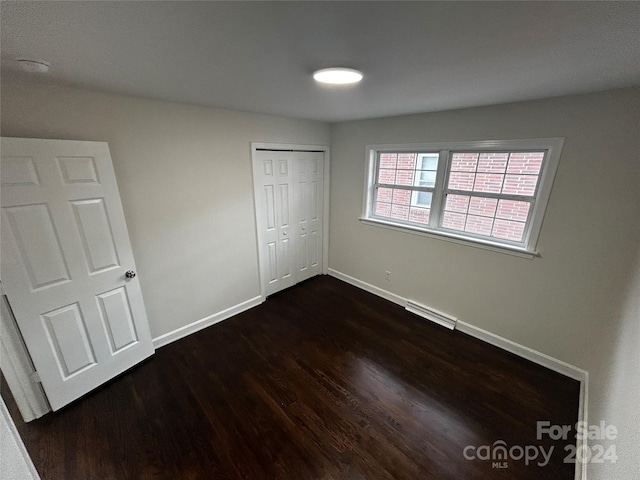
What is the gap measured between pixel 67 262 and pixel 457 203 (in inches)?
141

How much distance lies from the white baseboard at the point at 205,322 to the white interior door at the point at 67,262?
364 millimetres

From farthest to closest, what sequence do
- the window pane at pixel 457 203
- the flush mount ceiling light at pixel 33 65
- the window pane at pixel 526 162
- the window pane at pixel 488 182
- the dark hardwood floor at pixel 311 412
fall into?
the window pane at pixel 457 203 → the window pane at pixel 488 182 → the window pane at pixel 526 162 → the dark hardwood floor at pixel 311 412 → the flush mount ceiling light at pixel 33 65

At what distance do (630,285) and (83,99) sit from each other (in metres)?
4.15

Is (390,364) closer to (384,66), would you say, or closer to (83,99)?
(384,66)

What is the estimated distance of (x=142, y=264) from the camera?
2.36 meters

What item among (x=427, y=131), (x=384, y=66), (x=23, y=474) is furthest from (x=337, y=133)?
(x=23, y=474)

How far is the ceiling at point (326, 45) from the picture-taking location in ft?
2.81

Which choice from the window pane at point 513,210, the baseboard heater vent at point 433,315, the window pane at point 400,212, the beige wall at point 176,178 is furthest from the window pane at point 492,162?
the beige wall at point 176,178

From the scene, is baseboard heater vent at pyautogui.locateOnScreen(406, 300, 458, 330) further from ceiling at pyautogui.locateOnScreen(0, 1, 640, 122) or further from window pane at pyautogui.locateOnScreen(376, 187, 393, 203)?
ceiling at pyautogui.locateOnScreen(0, 1, 640, 122)

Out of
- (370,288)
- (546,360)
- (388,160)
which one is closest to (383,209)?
(388,160)

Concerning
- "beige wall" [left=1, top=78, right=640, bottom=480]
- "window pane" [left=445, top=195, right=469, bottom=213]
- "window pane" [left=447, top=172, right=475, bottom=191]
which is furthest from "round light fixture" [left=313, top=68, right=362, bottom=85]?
"window pane" [left=445, top=195, right=469, bottom=213]

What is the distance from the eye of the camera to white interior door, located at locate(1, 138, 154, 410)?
1.65 meters

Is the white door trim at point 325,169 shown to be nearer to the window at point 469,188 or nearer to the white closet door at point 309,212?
the white closet door at point 309,212

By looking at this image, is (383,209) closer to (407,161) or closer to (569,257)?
(407,161)
